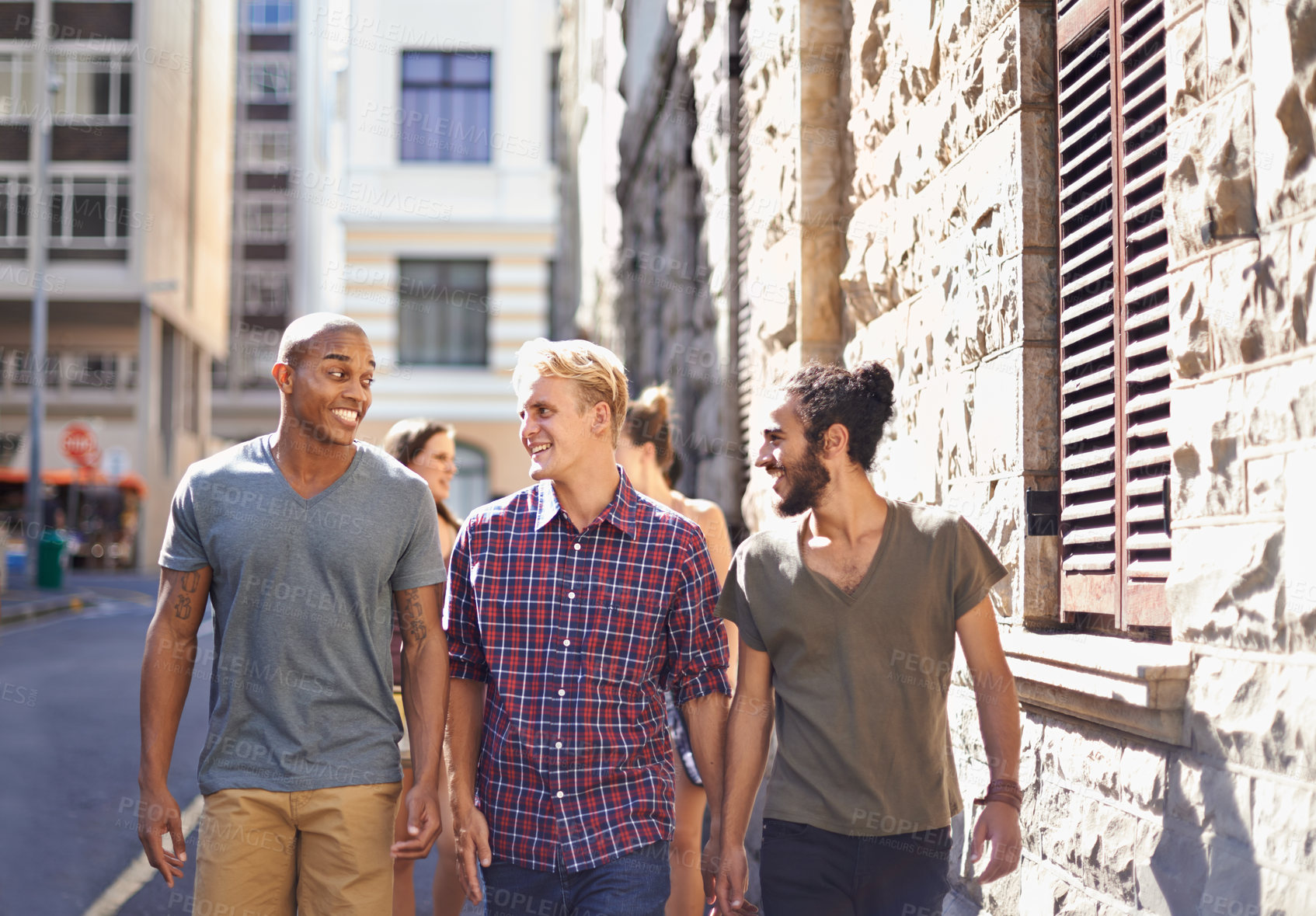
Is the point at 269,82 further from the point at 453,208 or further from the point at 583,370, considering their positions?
the point at 583,370

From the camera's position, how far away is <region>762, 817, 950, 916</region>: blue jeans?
10.00 feet

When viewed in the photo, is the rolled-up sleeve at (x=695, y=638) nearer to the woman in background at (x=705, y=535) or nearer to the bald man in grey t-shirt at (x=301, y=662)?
the bald man in grey t-shirt at (x=301, y=662)

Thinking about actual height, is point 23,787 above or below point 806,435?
below

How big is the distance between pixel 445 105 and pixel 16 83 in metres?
15.4

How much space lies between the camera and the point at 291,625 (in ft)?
10.8

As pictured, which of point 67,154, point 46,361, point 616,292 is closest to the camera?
point 616,292

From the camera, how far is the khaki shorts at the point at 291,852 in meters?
3.21

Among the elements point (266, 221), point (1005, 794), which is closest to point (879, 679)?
point (1005, 794)

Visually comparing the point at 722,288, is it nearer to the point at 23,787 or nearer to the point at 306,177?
the point at 23,787

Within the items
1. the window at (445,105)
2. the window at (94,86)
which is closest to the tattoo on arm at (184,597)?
the window at (445,105)

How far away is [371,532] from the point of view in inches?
133

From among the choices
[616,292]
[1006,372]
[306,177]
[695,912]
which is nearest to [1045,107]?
[1006,372]

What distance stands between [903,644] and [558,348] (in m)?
1.07

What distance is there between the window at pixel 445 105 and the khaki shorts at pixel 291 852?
26040mm
